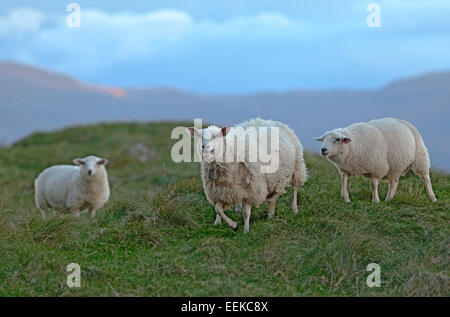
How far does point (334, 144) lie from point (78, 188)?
4.78m

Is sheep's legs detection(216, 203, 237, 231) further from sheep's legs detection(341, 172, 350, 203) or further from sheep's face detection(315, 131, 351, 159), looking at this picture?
sheep's legs detection(341, 172, 350, 203)

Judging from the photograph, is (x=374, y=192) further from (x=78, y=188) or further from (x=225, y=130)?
(x=78, y=188)

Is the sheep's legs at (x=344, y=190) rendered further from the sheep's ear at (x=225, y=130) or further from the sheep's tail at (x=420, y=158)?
the sheep's ear at (x=225, y=130)

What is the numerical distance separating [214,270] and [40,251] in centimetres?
203

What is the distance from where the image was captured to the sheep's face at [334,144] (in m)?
9.48

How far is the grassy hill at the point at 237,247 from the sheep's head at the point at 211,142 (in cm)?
104

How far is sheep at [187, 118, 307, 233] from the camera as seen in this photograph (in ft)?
27.2

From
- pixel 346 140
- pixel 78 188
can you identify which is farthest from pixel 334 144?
pixel 78 188

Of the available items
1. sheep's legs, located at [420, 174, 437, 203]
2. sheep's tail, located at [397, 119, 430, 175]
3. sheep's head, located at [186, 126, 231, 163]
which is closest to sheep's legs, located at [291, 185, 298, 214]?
sheep's head, located at [186, 126, 231, 163]

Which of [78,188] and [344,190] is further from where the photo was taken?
[78,188]

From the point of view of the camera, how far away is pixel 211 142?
8.10 meters

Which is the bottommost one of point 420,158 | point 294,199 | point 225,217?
point 225,217

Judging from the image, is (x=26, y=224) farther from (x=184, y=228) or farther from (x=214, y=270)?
(x=214, y=270)
